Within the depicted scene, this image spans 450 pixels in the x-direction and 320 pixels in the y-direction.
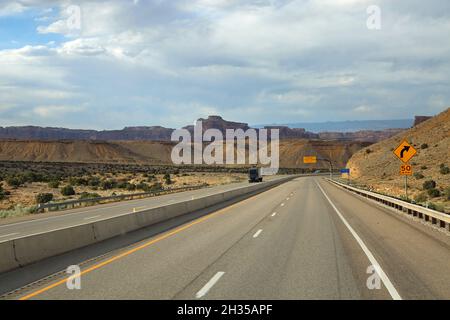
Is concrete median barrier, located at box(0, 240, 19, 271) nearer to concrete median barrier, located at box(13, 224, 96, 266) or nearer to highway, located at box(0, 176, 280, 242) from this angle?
concrete median barrier, located at box(13, 224, 96, 266)

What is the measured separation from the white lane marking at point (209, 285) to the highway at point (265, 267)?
17mm

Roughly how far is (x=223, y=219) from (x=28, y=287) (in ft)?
42.3

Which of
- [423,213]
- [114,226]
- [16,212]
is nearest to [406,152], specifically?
[423,213]

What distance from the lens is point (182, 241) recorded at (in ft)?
45.7

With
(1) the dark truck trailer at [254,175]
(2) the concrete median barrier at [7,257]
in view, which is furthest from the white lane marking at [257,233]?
(1) the dark truck trailer at [254,175]

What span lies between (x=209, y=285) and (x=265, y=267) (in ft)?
6.23

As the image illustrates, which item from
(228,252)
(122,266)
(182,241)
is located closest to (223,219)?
(182,241)

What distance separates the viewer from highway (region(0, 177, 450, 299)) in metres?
7.73

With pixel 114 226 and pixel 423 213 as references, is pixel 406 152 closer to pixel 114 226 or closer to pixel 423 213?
pixel 423 213

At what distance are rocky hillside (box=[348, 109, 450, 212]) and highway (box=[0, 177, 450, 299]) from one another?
111 feet

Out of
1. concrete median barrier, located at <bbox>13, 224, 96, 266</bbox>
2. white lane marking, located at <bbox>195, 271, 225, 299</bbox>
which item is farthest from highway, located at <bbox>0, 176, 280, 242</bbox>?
white lane marking, located at <bbox>195, 271, 225, 299</bbox>

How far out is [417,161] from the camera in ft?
223

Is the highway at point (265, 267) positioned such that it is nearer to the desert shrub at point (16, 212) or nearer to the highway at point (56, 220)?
the highway at point (56, 220)

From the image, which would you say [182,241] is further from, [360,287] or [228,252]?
[360,287]
